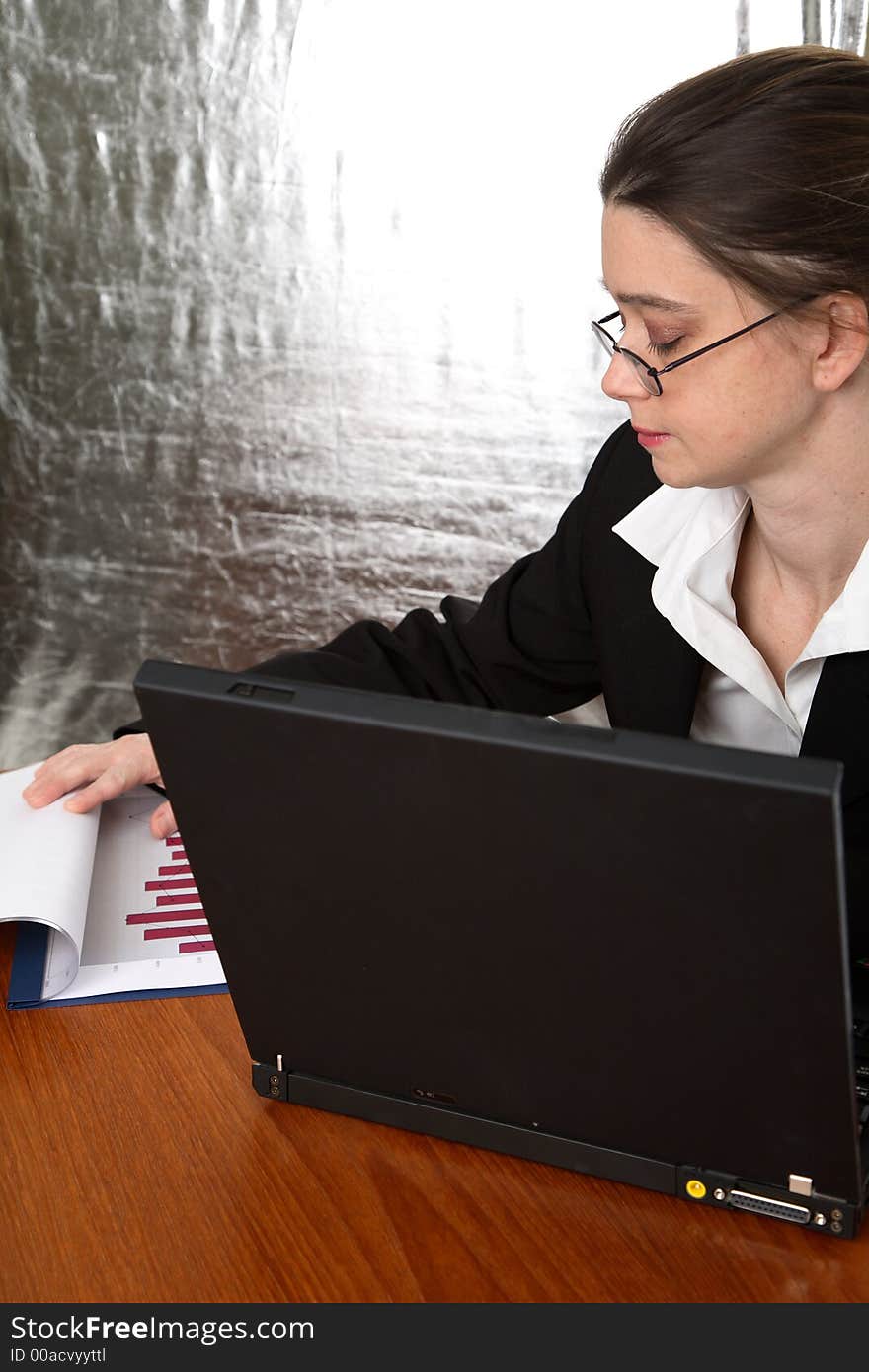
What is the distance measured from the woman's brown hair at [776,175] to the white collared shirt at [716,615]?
0.26m

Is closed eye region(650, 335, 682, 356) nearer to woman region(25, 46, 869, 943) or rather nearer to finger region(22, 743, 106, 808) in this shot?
woman region(25, 46, 869, 943)

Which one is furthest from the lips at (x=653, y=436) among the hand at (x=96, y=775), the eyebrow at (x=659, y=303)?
the hand at (x=96, y=775)

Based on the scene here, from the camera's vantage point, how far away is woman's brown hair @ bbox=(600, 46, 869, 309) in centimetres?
106

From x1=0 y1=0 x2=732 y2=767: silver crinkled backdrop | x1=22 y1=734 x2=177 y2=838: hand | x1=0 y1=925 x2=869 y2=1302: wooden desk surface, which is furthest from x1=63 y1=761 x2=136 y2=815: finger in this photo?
x1=0 y1=0 x2=732 y2=767: silver crinkled backdrop

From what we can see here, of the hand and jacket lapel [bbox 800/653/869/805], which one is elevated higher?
jacket lapel [bbox 800/653/869/805]

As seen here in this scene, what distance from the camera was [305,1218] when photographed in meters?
0.80

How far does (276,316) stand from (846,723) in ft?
6.12

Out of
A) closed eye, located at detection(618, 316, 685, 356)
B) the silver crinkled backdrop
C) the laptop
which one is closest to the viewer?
the laptop

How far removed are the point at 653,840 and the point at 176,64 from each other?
2.35 m

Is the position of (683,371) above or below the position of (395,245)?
below

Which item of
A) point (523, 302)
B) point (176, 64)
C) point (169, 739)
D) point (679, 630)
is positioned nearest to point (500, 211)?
point (523, 302)

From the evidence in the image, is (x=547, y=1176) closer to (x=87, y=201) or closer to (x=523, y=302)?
(x=523, y=302)

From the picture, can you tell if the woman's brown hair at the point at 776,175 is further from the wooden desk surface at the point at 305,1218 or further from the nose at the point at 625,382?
the wooden desk surface at the point at 305,1218
